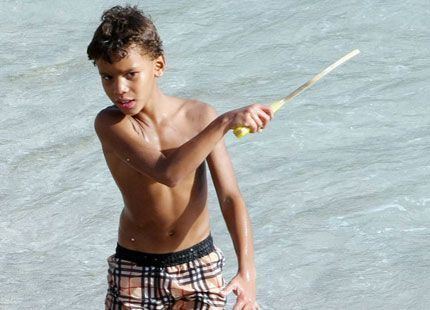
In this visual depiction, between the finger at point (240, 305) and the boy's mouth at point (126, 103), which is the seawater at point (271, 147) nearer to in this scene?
the finger at point (240, 305)

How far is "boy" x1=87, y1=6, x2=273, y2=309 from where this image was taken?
312 cm

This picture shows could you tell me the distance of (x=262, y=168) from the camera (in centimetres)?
542

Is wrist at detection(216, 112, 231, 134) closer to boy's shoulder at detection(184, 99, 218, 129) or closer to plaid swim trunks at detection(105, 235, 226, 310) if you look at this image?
boy's shoulder at detection(184, 99, 218, 129)

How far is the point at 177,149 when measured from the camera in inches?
120

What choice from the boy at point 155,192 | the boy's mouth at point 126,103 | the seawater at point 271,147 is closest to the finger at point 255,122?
the boy at point 155,192

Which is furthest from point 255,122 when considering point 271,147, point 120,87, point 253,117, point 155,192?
point 271,147

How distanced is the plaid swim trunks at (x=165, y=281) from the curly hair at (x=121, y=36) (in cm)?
57

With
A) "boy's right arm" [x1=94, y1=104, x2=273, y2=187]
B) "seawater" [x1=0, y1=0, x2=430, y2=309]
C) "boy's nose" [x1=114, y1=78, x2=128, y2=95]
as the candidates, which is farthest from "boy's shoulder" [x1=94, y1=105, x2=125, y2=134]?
"seawater" [x1=0, y1=0, x2=430, y2=309]

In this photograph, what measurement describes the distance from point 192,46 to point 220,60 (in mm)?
304

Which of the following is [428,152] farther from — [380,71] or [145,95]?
[145,95]

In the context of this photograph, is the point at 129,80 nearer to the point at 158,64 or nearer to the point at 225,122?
the point at 158,64

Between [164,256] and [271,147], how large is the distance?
244 cm

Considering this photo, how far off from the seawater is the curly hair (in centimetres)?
148

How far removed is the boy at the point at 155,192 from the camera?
312 centimetres
